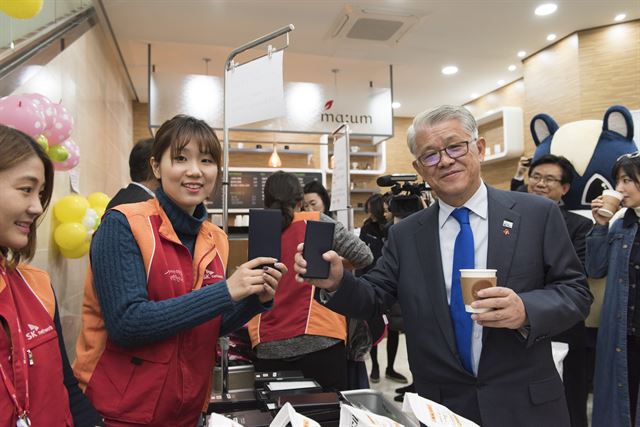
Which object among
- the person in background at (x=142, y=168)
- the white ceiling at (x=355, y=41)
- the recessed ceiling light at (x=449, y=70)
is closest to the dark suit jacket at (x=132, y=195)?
the person in background at (x=142, y=168)

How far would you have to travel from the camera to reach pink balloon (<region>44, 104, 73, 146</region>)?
2.35 metres

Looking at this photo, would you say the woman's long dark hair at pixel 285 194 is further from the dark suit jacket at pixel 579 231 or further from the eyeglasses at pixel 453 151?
the dark suit jacket at pixel 579 231

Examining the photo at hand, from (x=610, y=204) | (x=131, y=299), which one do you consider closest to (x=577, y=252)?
(x=610, y=204)

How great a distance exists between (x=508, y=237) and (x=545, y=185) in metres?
1.84

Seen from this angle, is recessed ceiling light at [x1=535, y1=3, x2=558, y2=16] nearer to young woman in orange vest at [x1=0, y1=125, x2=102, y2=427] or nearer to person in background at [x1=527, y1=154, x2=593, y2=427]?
person in background at [x1=527, y1=154, x2=593, y2=427]

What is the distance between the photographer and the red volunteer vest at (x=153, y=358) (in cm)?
123

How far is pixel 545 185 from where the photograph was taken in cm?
304

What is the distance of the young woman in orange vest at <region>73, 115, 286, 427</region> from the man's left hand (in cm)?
54

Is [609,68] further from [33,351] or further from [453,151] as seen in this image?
[33,351]

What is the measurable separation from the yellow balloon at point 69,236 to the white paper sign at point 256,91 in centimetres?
133

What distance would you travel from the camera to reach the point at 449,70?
7.16m

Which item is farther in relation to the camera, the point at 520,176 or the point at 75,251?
the point at 520,176

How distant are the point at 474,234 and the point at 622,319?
5.05 ft

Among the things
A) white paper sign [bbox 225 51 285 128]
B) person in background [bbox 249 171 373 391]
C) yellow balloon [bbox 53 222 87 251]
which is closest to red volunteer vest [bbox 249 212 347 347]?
person in background [bbox 249 171 373 391]
